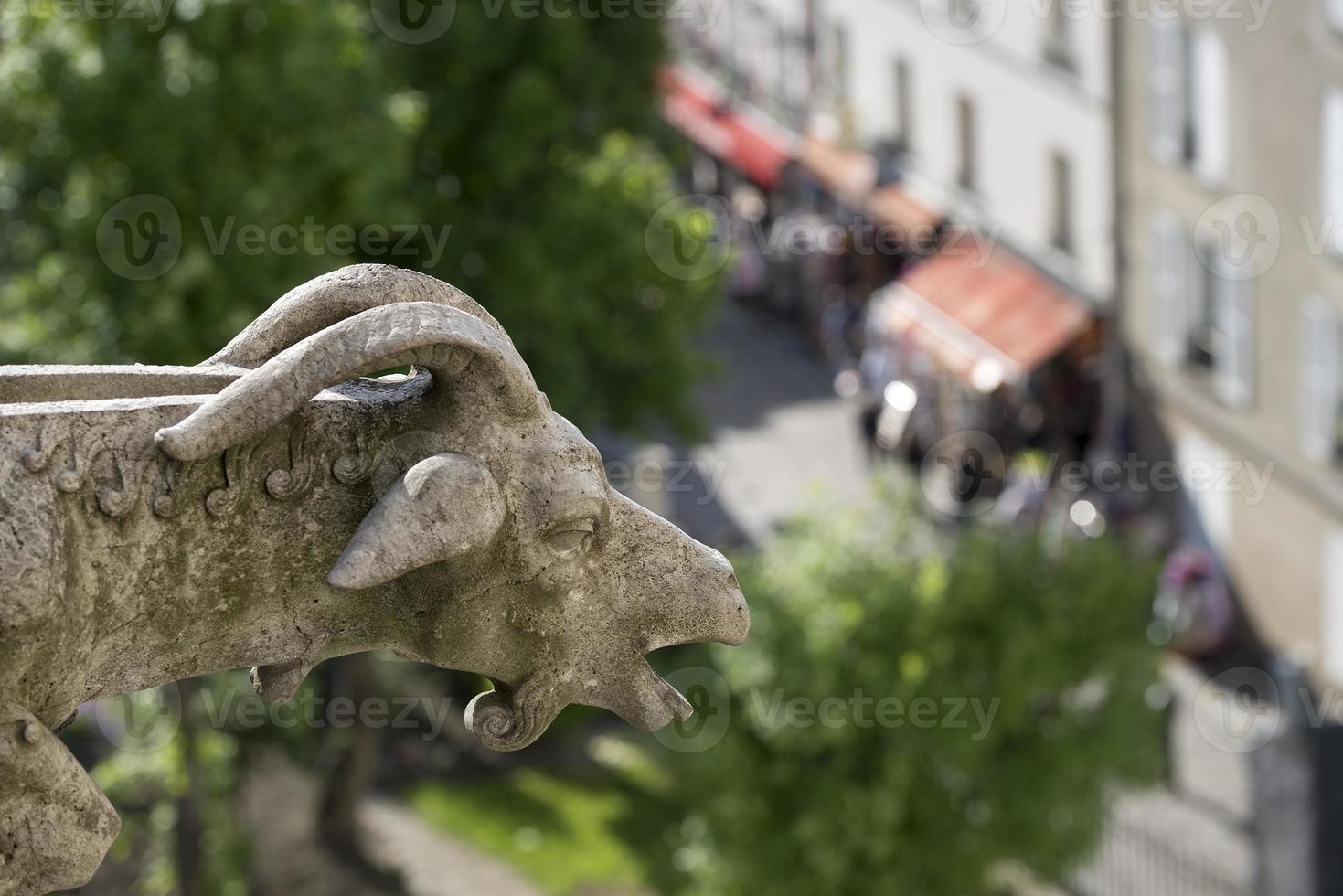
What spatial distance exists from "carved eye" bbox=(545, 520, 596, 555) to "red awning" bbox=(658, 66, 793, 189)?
37.9m

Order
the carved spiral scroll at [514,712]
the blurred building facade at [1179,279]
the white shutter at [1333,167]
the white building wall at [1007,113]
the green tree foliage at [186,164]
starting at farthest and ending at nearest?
the white building wall at [1007,113]
the white shutter at [1333,167]
the blurred building facade at [1179,279]
the green tree foliage at [186,164]
the carved spiral scroll at [514,712]

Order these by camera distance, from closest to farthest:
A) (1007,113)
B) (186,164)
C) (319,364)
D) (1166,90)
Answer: (319,364) → (186,164) → (1166,90) → (1007,113)

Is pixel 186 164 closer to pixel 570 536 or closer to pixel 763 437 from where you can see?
pixel 570 536

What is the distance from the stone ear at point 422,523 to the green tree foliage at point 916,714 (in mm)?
12566

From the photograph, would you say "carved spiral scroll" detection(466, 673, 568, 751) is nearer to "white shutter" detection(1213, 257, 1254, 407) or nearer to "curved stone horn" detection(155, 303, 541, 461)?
"curved stone horn" detection(155, 303, 541, 461)

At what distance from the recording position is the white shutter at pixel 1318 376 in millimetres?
27391

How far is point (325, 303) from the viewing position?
5.80 meters

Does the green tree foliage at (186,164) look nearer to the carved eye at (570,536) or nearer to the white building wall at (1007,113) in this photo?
the carved eye at (570,536)

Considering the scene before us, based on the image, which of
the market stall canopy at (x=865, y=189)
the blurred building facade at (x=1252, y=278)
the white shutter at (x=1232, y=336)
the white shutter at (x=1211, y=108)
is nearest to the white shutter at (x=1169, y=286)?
the blurred building facade at (x=1252, y=278)

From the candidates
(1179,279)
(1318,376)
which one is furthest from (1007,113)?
(1318,376)

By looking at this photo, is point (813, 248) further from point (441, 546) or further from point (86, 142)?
point (441, 546)

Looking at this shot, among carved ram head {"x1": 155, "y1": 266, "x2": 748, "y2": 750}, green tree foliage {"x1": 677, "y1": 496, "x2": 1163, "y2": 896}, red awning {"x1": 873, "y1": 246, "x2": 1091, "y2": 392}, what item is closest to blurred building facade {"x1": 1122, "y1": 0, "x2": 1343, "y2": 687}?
red awning {"x1": 873, "y1": 246, "x2": 1091, "y2": 392}

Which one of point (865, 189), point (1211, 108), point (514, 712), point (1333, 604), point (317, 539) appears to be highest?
point (317, 539)

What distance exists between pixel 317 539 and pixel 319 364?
50 centimetres
